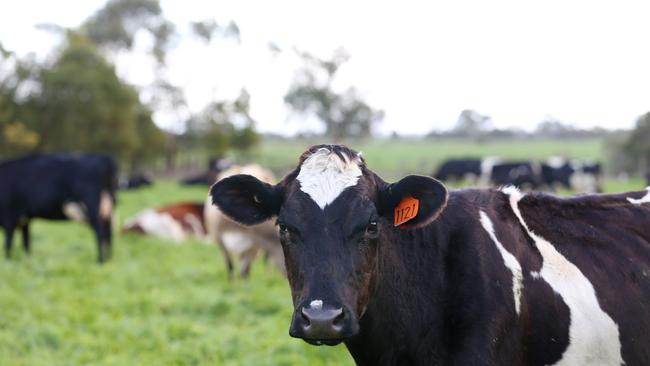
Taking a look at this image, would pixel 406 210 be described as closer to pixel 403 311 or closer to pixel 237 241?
pixel 403 311

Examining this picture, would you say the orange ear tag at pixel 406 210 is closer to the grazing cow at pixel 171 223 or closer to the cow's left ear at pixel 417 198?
the cow's left ear at pixel 417 198

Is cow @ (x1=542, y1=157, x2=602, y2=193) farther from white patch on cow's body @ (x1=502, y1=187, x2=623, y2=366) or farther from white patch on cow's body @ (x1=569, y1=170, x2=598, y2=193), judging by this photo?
white patch on cow's body @ (x1=502, y1=187, x2=623, y2=366)

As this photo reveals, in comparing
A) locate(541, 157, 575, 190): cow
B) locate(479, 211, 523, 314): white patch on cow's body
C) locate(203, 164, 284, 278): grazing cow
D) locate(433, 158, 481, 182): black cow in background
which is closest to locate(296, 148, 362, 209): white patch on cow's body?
locate(479, 211, 523, 314): white patch on cow's body

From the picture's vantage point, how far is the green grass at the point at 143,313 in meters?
6.34

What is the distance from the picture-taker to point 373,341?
348 cm

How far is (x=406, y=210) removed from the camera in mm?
3445

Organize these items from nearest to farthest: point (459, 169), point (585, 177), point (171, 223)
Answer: point (171, 223) < point (585, 177) < point (459, 169)

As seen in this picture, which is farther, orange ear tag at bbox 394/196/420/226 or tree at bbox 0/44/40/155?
tree at bbox 0/44/40/155

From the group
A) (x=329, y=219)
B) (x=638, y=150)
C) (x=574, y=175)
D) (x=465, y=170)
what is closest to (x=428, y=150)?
(x=638, y=150)

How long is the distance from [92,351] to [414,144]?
83.6m

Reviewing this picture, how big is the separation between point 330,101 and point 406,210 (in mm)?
59160

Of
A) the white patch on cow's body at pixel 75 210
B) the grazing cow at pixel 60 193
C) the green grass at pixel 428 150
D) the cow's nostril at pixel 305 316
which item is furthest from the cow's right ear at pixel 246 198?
the green grass at pixel 428 150

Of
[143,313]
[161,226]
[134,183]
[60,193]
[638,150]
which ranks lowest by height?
[134,183]

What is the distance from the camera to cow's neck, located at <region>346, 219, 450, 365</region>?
3.44m
